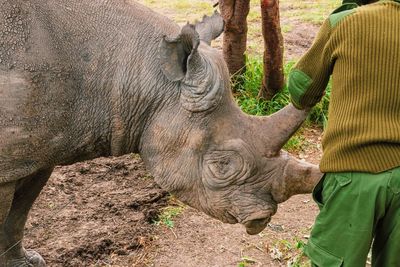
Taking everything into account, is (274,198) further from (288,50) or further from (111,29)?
(288,50)

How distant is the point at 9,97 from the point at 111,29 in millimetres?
669

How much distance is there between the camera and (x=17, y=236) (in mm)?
4414

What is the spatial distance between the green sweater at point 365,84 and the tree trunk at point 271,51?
11.6 feet

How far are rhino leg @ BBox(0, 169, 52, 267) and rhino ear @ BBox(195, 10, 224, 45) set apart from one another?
125cm

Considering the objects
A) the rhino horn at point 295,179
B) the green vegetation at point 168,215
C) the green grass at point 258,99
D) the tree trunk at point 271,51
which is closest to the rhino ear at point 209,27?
the rhino horn at point 295,179

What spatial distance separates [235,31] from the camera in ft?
22.7

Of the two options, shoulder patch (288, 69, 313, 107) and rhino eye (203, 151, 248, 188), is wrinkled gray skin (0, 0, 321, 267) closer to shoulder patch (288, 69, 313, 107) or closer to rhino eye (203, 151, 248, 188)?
rhino eye (203, 151, 248, 188)

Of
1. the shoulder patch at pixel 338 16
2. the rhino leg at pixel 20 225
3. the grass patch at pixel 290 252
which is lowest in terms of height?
the grass patch at pixel 290 252

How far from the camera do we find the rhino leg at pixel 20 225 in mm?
4238

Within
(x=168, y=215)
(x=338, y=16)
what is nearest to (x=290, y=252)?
(x=168, y=215)

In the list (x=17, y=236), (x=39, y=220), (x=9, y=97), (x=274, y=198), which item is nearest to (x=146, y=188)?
(x=39, y=220)

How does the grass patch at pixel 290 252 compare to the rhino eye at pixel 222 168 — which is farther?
the grass patch at pixel 290 252

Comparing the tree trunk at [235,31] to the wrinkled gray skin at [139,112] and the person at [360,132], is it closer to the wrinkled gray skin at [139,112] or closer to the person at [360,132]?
the wrinkled gray skin at [139,112]

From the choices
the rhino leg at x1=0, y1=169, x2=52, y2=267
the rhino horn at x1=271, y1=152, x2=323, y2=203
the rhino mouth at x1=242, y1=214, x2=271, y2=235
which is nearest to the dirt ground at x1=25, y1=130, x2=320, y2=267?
the rhino leg at x1=0, y1=169, x2=52, y2=267
